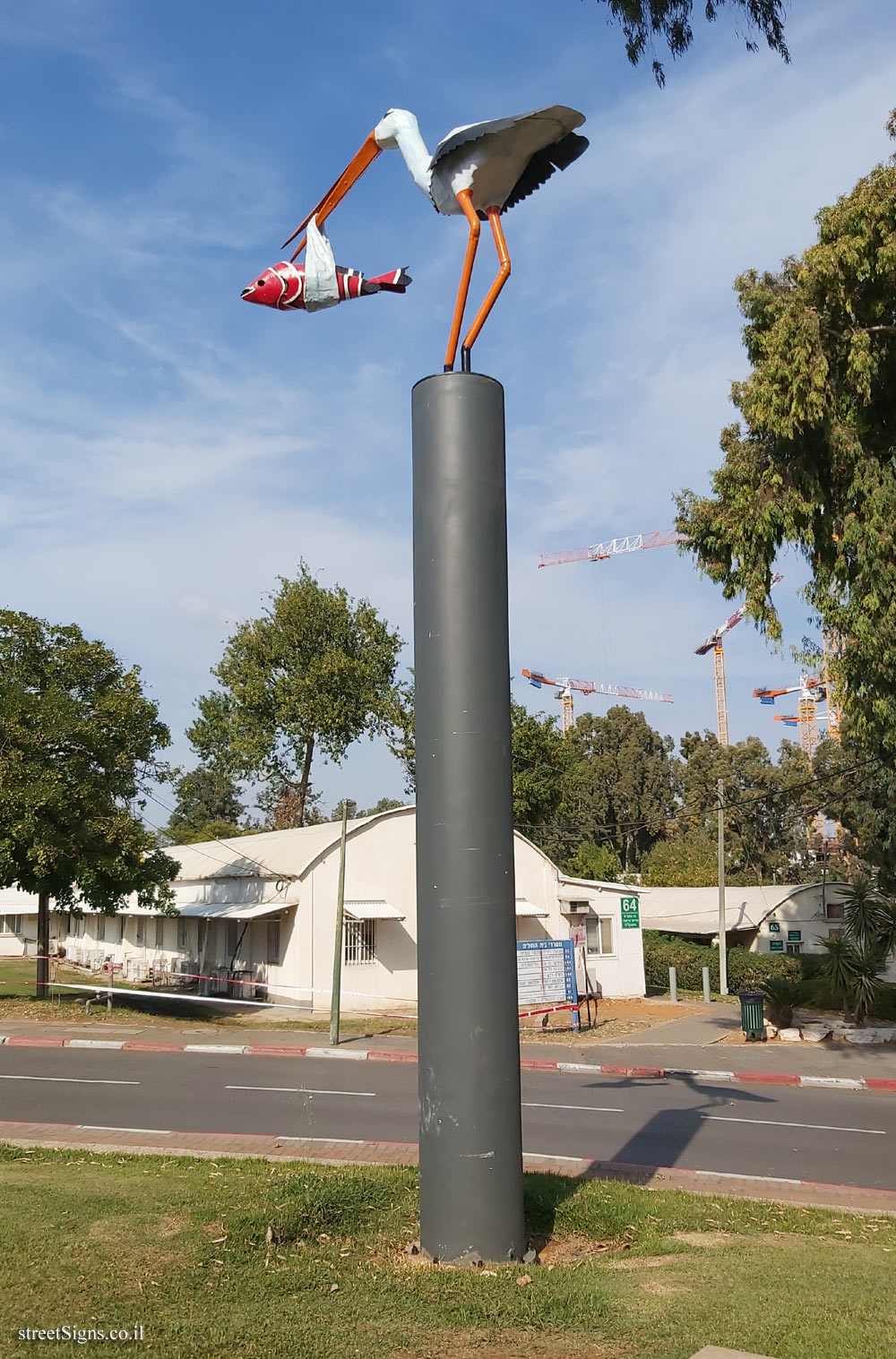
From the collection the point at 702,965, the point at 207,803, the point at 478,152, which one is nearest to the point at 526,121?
the point at 478,152

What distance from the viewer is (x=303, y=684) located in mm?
44000

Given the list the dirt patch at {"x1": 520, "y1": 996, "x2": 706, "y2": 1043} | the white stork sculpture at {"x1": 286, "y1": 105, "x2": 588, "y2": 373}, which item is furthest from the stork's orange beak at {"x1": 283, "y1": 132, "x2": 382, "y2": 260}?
the dirt patch at {"x1": 520, "y1": 996, "x2": 706, "y2": 1043}

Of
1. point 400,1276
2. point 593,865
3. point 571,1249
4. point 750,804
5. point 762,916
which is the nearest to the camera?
point 400,1276

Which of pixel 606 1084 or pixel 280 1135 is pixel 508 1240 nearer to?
pixel 280 1135

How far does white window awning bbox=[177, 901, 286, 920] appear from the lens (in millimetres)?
25594

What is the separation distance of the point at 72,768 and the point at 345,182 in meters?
16.7

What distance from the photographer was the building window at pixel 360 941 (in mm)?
26594

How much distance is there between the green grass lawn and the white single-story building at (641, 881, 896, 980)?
108ft

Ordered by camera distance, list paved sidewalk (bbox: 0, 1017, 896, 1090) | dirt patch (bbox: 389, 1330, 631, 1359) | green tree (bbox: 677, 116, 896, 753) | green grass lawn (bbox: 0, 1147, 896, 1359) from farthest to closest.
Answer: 1. paved sidewalk (bbox: 0, 1017, 896, 1090)
2. green tree (bbox: 677, 116, 896, 753)
3. green grass lawn (bbox: 0, 1147, 896, 1359)
4. dirt patch (bbox: 389, 1330, 631, 1359)

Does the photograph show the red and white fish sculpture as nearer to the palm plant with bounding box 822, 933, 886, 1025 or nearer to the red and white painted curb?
the red and white painted curb

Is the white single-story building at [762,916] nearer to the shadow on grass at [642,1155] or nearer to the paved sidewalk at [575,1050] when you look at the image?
the paved sidewalk at [575,1050]

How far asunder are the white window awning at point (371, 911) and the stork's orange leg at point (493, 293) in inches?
746

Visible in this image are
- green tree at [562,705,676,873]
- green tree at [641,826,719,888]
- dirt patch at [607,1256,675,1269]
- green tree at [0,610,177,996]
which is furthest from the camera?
green tree at [562,705,676,873]

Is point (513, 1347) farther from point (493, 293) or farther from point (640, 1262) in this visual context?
point (493, 293)
